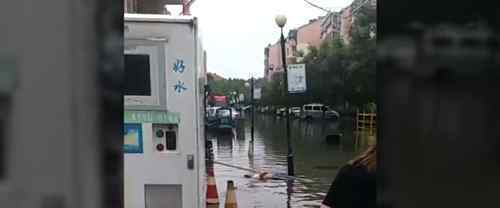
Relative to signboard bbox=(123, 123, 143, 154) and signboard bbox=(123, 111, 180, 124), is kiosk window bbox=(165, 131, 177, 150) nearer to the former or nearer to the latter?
signboard bbox=(123, 111, 180, 124)

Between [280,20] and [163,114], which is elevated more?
[280,20]

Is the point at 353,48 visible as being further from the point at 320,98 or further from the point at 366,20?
the point at 320,98

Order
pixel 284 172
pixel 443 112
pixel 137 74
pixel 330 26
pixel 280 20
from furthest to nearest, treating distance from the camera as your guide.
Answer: pixel 330 26 < pixel 280 20 < pixel 284 172 < pixel 137 74 < pixel 443 112

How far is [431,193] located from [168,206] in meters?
5.08

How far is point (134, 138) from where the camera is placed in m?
6.43

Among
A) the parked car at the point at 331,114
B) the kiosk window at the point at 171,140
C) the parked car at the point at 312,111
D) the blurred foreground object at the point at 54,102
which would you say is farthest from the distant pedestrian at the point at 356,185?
the parked car at the point at 312,111

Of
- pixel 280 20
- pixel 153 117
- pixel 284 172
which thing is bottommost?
pixel 284 172

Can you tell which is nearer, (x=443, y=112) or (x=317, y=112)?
(x=443, y=112)

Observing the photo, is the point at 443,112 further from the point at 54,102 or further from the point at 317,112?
the point at 317,112

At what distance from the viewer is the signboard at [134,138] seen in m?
6.30

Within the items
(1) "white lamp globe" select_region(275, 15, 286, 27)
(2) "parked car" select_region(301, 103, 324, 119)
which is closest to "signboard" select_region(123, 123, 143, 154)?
(1) "white lamp globe" select_region(275, 15, 286, 27)

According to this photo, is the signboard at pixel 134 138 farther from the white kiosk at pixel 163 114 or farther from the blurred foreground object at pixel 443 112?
the blurred foreground object at pixel 443 112

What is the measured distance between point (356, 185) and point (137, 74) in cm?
291

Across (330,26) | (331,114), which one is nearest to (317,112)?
(331,114)
